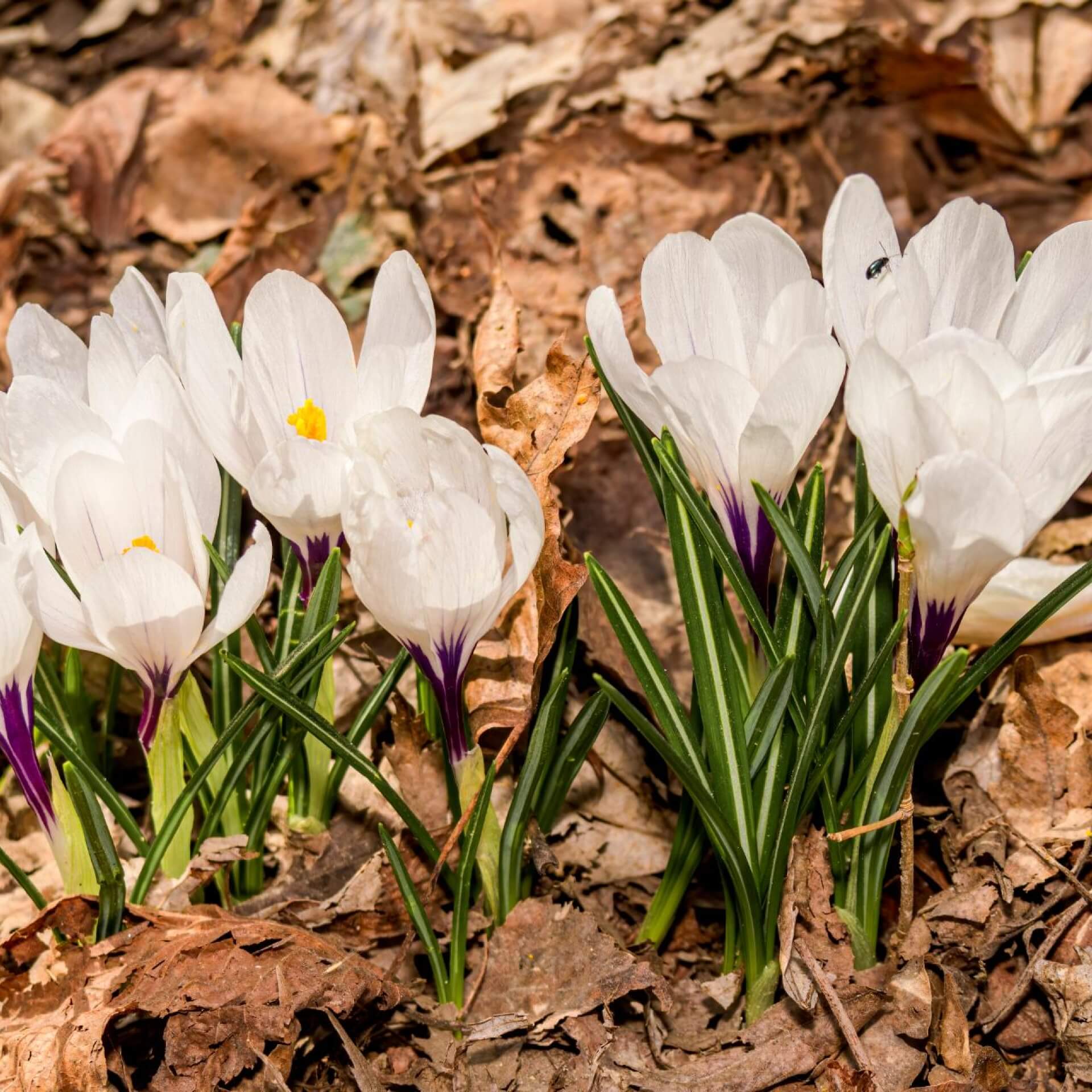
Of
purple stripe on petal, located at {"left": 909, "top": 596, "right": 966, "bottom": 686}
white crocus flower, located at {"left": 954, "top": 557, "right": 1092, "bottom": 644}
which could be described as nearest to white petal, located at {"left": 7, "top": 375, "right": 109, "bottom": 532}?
purple stripe on petal, located at {"left": 909, "top": 596, "right": 966, "bottom": 686}

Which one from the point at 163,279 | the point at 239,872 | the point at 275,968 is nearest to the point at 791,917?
the point at 275,968

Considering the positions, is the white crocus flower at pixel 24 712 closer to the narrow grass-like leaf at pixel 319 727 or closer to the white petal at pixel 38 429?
the white petal at pixel 38 429

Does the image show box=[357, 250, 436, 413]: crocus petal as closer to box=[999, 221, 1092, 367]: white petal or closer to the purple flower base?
the purple flower base

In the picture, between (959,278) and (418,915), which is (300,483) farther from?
(959,278)

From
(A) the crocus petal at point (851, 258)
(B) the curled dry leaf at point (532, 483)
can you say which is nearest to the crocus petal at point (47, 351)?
(B) the curled dry leaf at point (532, 483)

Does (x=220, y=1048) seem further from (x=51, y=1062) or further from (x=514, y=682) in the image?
(x=514, y=682)

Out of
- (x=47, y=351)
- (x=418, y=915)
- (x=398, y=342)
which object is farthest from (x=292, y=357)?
(x=418, y=915)
